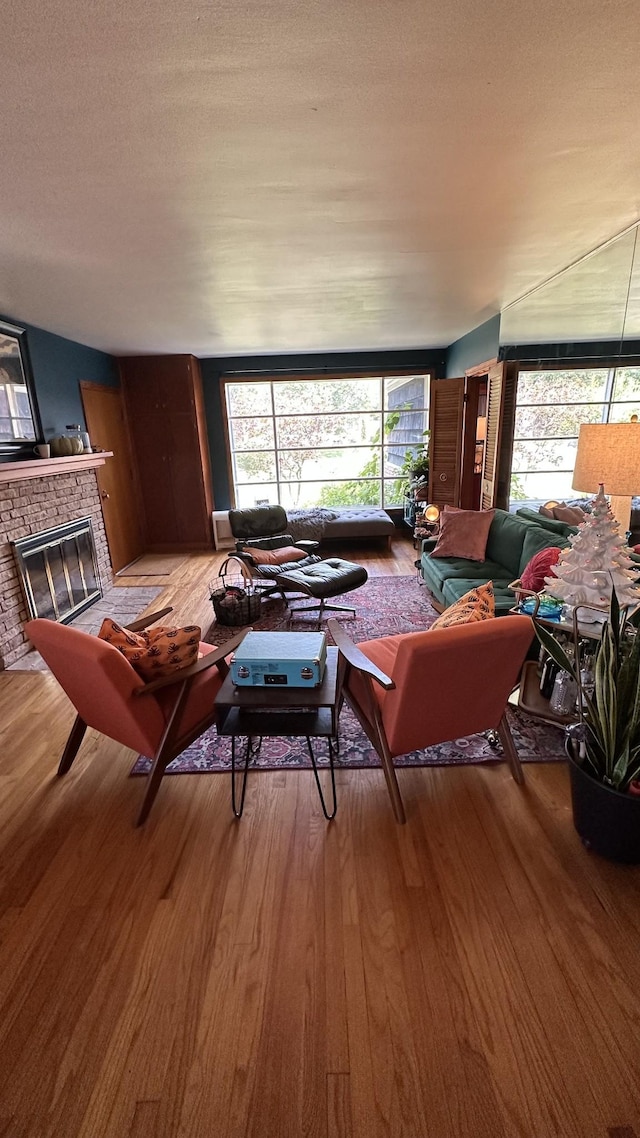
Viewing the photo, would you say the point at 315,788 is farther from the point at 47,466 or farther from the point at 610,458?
the point at 47,466

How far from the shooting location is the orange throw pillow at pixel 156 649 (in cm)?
187

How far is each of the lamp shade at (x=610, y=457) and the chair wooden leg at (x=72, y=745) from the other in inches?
106

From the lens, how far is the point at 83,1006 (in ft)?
4.19

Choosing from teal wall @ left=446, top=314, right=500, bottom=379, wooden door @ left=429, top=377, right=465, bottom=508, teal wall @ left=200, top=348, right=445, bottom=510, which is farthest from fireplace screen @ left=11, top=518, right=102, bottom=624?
teal wall @ left=446, top=314, right=500, bottom=379

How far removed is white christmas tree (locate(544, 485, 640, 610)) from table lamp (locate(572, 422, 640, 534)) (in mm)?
183

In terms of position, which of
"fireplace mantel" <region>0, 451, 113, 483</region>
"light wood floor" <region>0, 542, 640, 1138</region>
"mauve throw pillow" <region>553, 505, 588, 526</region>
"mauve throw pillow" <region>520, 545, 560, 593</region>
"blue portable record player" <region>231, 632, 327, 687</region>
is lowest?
"light wood floor" <region>0, 542, 640, 1138</region>

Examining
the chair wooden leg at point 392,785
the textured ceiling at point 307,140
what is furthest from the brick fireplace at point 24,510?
the chair wooden leg at point 392,785

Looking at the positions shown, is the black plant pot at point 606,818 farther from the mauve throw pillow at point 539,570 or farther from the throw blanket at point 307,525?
the throw blanket at point 307,525

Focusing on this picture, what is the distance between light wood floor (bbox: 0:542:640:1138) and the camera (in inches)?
42.4

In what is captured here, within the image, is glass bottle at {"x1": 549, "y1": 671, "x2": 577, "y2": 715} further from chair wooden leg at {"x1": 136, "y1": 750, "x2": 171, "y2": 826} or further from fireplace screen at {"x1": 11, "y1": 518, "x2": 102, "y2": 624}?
fireplace screen at {"x1": 11, "y1": 518, "x2": 102, "y2": 624}

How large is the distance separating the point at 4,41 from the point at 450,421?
16.2 feet

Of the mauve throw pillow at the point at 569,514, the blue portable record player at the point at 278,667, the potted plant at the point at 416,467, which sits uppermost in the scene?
the potted plant at the point at 416,467

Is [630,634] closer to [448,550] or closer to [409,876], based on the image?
[409,876]

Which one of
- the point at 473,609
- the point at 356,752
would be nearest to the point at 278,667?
the point at 356,752
